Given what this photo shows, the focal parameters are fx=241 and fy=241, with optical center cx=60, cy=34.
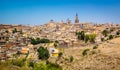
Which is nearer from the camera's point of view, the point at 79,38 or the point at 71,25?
the point at 79,38

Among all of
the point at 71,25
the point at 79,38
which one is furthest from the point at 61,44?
the point at 71,25

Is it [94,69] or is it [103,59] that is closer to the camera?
[94,69]

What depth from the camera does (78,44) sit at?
4675cm

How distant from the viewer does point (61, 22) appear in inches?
3674

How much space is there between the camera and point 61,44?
47.4 metres

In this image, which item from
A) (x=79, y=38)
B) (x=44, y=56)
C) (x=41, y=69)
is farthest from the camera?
(x=79, y=38)

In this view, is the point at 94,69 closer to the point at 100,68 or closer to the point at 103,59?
the point at 100,68

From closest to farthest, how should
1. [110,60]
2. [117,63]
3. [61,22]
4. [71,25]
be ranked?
[117,63], [110,60], [71,25], [61,22]

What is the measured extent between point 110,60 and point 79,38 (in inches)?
1395

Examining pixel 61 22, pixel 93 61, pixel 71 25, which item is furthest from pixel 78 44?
pixel 61 22

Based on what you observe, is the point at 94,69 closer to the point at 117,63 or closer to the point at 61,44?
the point at 117,63

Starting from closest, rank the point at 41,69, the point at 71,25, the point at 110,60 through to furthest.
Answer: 1. the point at 110,60
2. the point at 41,69
3. the point at 71,25

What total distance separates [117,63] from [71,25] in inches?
2796

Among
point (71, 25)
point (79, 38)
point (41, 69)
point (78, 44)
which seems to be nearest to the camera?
point (41, 69)
